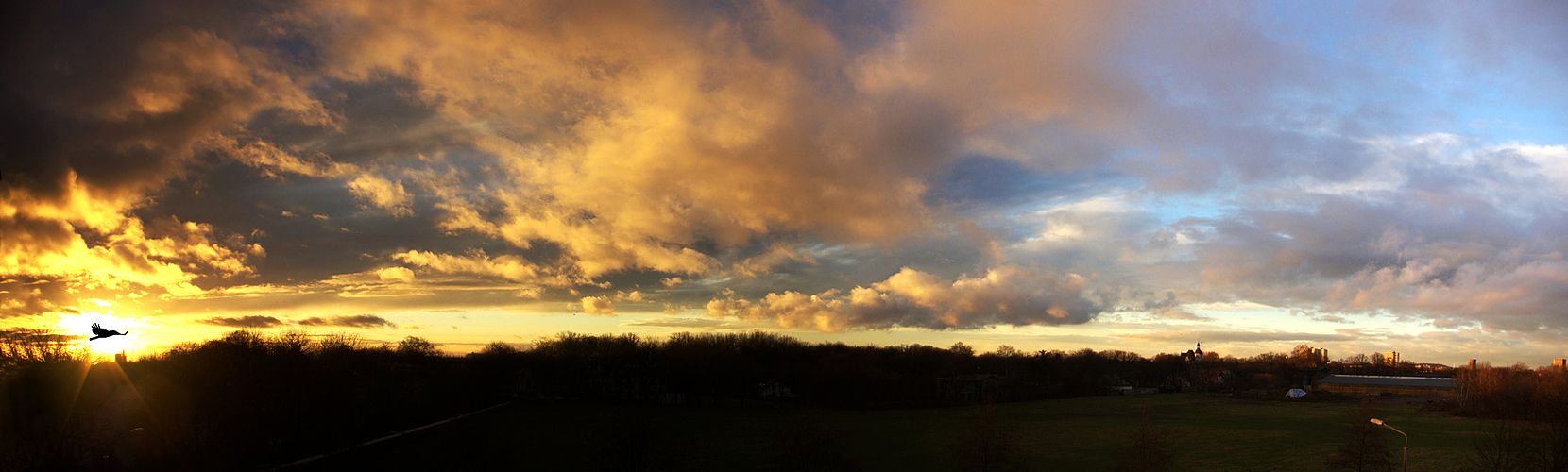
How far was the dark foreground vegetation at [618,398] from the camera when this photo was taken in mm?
39219

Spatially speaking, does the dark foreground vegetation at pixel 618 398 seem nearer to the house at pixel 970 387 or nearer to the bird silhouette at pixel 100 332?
the house at pixel 970 387

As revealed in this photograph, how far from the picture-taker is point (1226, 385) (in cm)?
15038

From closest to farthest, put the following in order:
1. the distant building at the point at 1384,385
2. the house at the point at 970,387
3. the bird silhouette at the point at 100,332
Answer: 1. the bird silhouette at the point at 100,332
2. the house at the point at 970,387
3. the distant building at the point at 1384,385

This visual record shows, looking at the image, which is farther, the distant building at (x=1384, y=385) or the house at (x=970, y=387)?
the distant building at (x=1384, y=385)

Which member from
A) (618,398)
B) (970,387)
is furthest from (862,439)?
(970,387)

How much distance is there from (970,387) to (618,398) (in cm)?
6038

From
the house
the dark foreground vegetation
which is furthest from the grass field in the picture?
the house

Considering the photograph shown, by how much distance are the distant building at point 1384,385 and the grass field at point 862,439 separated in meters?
39.4

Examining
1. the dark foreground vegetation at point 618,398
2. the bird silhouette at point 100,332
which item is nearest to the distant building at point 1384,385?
the dark foreground vegetation at point 618,398

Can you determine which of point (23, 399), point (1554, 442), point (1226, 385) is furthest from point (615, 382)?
point (1226, 385)

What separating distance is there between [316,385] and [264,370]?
6151 mm

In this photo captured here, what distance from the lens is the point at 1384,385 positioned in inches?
5522

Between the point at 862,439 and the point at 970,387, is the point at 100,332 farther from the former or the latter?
the point at 970,387

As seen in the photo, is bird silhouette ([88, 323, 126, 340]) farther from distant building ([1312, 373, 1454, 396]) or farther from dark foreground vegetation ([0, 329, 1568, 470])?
distant building ([1312, 373, 1454, 396])
